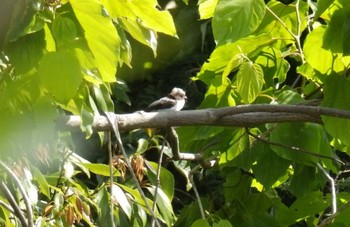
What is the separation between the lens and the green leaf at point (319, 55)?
5.03 ft

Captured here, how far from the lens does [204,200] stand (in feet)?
6.55

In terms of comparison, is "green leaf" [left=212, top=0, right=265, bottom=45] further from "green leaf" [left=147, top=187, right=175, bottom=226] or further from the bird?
the bird

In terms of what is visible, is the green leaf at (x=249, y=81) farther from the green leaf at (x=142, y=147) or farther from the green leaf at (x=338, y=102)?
the green leaf at (x=142, y=147)

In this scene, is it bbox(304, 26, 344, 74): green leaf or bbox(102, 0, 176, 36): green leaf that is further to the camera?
bbox(304, 26, 344, 74): green leaf

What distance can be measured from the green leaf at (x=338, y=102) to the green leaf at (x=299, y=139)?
0.49 feet

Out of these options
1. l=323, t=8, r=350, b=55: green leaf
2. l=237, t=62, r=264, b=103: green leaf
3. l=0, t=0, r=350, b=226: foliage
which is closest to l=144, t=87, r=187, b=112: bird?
l=0, t=0, r=350, b=226: foliage

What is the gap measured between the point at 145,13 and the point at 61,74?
0.21m

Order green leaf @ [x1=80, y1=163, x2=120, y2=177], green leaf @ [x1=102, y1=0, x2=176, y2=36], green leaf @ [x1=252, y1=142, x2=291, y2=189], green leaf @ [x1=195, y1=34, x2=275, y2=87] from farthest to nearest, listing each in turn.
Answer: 1. green leaf @ [x1=80, y1=163, x2=120, y2=177]
2. green leaf @ [x1=252, y1=142, x2=291, y2=189]
3. green leaf @ [x1=195, y1=34, x2=275, y2=87]
4. green leaf @ [x1=102, y1=0, x2=176, y2=36]

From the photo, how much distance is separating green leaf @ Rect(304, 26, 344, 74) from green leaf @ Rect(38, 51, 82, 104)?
0.53 meters

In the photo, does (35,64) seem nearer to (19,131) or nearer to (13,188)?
(19,131)

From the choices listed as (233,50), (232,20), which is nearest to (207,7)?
(233,50)

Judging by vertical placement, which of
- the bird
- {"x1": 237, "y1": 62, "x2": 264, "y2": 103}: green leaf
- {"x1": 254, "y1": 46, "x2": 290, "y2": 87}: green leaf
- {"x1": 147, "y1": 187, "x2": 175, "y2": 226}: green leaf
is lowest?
the bird

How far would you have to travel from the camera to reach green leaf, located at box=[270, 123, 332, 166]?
1670mm

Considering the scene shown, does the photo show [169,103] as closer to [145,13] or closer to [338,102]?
[338,102]
